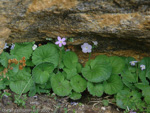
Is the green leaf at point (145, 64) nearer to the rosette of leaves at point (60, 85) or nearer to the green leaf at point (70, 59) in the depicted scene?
the green leaf at point (70, 59)

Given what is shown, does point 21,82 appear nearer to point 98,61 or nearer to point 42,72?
point 42,72

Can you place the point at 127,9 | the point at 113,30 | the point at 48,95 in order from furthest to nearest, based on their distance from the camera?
the point at 48,95, the point at 113,30, the point at 127,9

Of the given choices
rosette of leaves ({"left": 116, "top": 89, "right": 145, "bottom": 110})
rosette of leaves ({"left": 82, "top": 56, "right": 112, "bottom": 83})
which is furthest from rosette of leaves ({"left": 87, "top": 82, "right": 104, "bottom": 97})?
rosette of leaves ({"left": 116, "top": 89, "right": 145, "bottom": 110})

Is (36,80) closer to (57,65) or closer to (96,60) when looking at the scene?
(57,65)

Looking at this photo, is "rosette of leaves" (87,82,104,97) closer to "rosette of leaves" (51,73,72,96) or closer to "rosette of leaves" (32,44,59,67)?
"rosette of leaves" (51,73,72,96)

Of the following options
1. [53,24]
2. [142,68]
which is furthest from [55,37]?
[142,68]

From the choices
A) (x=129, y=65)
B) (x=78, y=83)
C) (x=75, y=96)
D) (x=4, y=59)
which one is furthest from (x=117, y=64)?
(x=4, y=59)

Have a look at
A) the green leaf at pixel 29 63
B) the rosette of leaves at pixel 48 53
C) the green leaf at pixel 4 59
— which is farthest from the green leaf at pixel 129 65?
the green leaf at pixel 4 59
